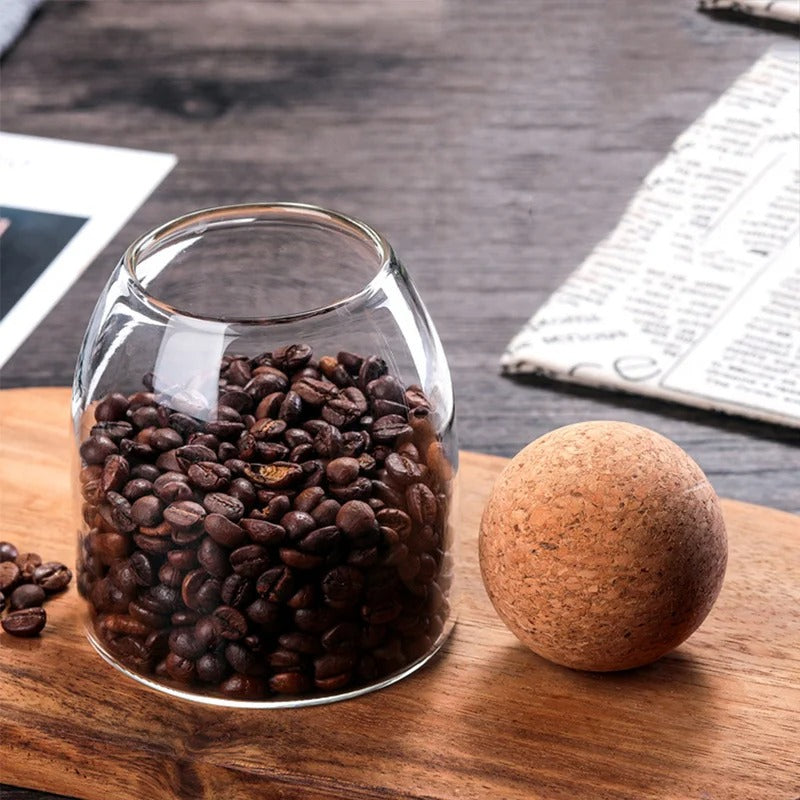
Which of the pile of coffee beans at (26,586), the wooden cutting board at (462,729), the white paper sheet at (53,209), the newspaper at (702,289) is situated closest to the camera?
the wooden cutting board at (462,729)

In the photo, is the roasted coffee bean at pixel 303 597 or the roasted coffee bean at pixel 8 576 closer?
the roasted coffee bean at pixel 303 597

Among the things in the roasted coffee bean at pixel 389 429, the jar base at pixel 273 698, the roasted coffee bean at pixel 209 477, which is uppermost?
the roasted coffee bean at pixel 209 477

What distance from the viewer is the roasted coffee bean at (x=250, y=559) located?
2.26 ft

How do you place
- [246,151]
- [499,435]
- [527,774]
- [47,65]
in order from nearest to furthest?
[527,774] → [499,435] → [246,151] → [47,65]

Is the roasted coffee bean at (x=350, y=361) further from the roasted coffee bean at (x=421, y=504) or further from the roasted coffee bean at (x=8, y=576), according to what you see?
the roasted coffee bean at (x=8, y=576)

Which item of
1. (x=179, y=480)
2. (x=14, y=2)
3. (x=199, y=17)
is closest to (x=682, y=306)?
(x=179, y=480)

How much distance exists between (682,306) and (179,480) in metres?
0.52

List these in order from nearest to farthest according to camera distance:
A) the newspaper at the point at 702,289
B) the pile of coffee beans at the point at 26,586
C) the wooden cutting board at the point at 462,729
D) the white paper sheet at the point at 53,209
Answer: the wooden cutting board at the point at 462,729 → the pile of coffee beans at the point at 26,586 → the newspaper at the point at 702,289 → the white paper sheet at the point at 53,209

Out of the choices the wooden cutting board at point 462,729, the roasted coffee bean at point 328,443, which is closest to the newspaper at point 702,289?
the wooden cutting board at point 462,729

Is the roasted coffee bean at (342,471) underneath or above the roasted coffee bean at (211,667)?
above

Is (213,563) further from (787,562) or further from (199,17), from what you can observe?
(199,17)

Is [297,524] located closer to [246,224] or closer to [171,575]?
[171,575]

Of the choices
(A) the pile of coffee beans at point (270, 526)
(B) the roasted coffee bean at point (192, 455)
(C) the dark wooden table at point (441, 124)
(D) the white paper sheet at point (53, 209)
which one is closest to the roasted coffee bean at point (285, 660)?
(A) the pile of coffee beans at point (270, 526)

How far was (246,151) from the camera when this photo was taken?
1374mm
